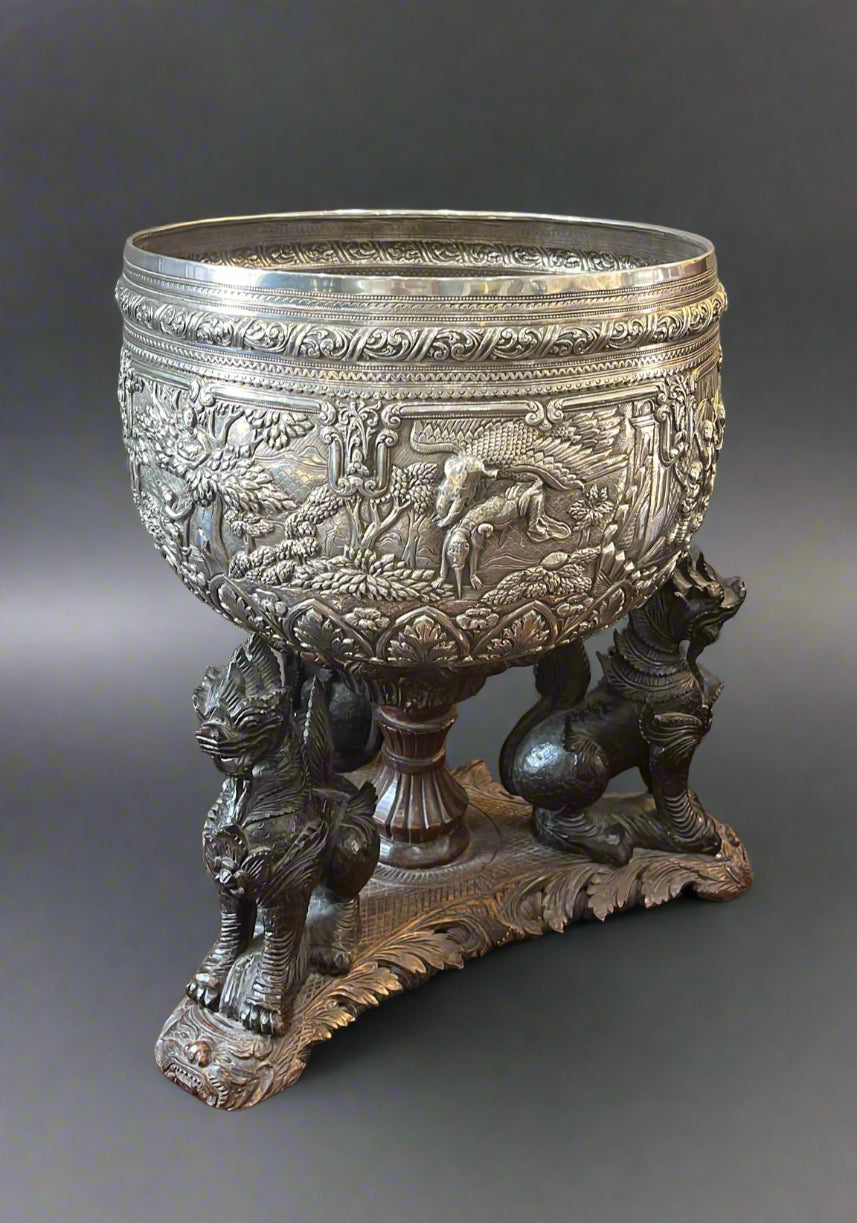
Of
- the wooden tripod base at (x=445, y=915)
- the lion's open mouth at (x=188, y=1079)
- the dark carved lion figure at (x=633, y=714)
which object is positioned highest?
the dark carved lion figure at (x=633, y=714)

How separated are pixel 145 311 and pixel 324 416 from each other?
31 centimetres

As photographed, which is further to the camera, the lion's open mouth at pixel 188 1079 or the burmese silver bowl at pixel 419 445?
the lion's open mouth at pixel 188 1079

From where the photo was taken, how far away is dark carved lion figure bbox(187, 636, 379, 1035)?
174cm

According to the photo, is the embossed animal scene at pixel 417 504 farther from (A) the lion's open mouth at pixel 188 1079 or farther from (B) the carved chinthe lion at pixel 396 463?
(A) the lion's open mouth at pixel 188 1079

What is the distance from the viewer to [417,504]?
159 cm

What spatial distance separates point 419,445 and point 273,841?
0.57 m

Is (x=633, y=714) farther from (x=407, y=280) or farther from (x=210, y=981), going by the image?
(x=407, y=280)

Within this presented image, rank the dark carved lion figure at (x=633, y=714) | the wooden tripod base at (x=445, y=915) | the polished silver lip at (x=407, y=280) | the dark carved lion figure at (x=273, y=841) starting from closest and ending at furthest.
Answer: the polished silver lip at (x=407, y=280)
the dark carved lion figure at (x=273, y=841)
the wooden tripod base at (x=445, y=915)
the dark carved lion figure at (x=633, y=714)

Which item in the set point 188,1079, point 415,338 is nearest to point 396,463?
point 415,338

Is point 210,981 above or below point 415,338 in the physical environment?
below

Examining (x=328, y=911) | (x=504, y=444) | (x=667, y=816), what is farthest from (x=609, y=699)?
(x=504, y=444)

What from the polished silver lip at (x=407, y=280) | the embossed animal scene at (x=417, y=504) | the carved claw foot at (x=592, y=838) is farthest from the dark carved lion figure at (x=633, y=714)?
the polished silver lip at (x=407, y=280)

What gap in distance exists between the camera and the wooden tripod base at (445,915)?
186cm

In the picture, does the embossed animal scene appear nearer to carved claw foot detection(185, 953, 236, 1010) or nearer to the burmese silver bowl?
the burmese silver bowl
